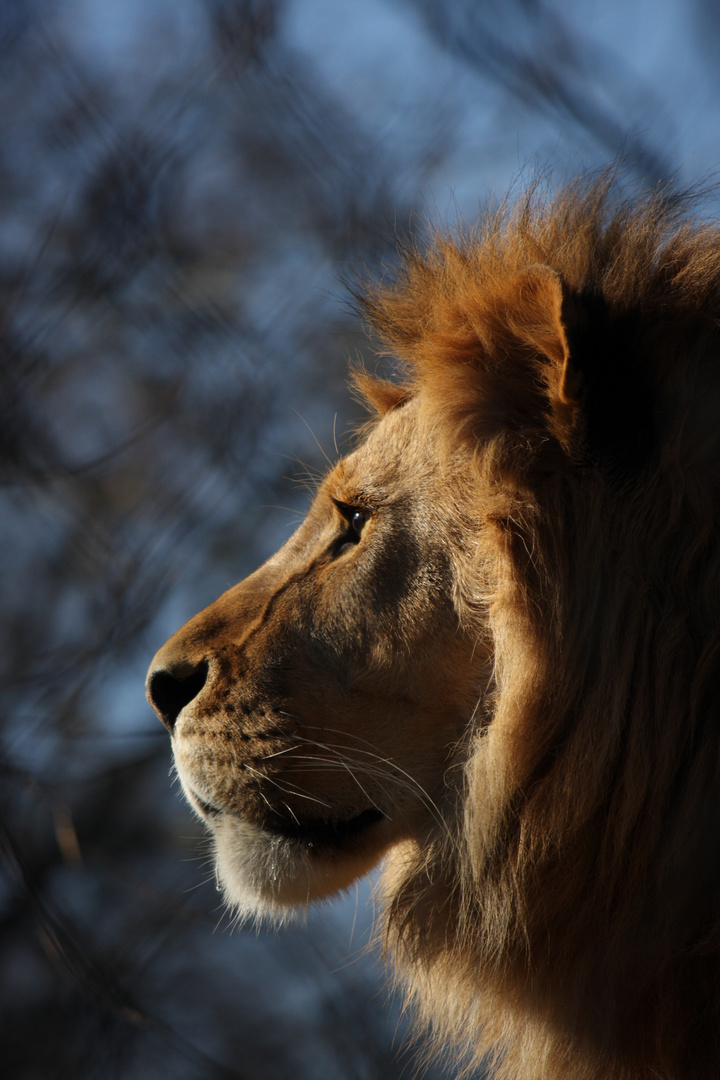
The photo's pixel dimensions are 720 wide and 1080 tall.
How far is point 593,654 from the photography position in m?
1.04

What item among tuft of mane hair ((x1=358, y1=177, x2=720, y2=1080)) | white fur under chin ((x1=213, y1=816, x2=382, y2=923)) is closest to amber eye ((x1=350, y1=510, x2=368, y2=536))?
tuft of mane hair ((x1=358, y1=177, x2=720, y2=1080))

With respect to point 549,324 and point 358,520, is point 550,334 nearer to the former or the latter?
point 549,324

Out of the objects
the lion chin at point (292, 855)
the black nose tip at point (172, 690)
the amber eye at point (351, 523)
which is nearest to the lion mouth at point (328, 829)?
the lion chin at point (292, 855)

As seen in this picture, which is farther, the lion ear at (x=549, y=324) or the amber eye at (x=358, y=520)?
the amber eye at (x=358, y=520)

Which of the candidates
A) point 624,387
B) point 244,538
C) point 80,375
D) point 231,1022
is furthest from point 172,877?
point 624,387

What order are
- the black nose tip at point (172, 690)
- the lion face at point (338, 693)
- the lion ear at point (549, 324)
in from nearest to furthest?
1. the lion ear at point (549, 324)
2. the lion face at point (338, 693)
3. the black nose tip at point (172, 690)

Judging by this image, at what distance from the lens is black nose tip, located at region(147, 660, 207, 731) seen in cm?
126

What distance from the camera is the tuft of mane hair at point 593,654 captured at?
3.18 ft

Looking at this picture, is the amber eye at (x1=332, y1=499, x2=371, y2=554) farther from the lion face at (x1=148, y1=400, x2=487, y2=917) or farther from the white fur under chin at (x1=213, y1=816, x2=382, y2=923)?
the white fur under chin at (x1=213, y1=816, x2=382, y2=923)

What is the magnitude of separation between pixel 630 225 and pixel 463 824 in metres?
0.78

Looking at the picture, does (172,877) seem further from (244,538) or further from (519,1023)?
(519,1023)

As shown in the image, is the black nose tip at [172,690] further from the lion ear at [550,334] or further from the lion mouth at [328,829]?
the lion ear at [550,334]

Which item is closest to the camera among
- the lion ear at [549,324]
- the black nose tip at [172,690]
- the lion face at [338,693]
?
the lion ear at [549,324]

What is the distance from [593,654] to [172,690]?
59cm
